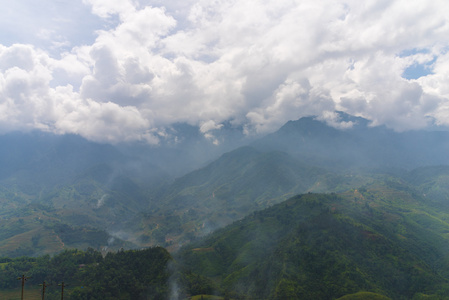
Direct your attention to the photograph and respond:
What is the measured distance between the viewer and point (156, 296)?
11656 centimetres

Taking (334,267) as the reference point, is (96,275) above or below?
above

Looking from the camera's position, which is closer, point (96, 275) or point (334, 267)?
point (96, 275)

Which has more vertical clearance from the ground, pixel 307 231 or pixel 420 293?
pixel 307 231

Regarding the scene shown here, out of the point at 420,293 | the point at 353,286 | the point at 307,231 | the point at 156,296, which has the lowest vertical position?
the point at 420,293

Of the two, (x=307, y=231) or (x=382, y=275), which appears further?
(x=307, y=231)

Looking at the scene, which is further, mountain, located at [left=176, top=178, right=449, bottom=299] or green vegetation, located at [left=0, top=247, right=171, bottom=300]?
mountain, located at [left=176, top=178, right=449, bottom=299]

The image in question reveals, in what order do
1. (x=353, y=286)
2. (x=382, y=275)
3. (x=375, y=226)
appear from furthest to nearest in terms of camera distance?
(x=375, y=226) < (x=382, y=275) < (x=353, y=286)

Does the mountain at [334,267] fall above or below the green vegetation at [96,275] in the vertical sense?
below

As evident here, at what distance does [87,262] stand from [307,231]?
122 m

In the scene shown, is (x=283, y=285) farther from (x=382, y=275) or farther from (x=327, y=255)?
(x=382, y=275)

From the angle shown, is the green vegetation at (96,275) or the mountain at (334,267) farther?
the mountain at (334,267)

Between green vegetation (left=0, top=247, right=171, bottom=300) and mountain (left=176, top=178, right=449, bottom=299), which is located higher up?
green vegetation (left=0, top=247, right=171, bottom=300)

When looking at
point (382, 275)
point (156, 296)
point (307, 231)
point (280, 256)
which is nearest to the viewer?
point (156, 296)

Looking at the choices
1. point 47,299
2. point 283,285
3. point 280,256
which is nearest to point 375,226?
point 280,256
